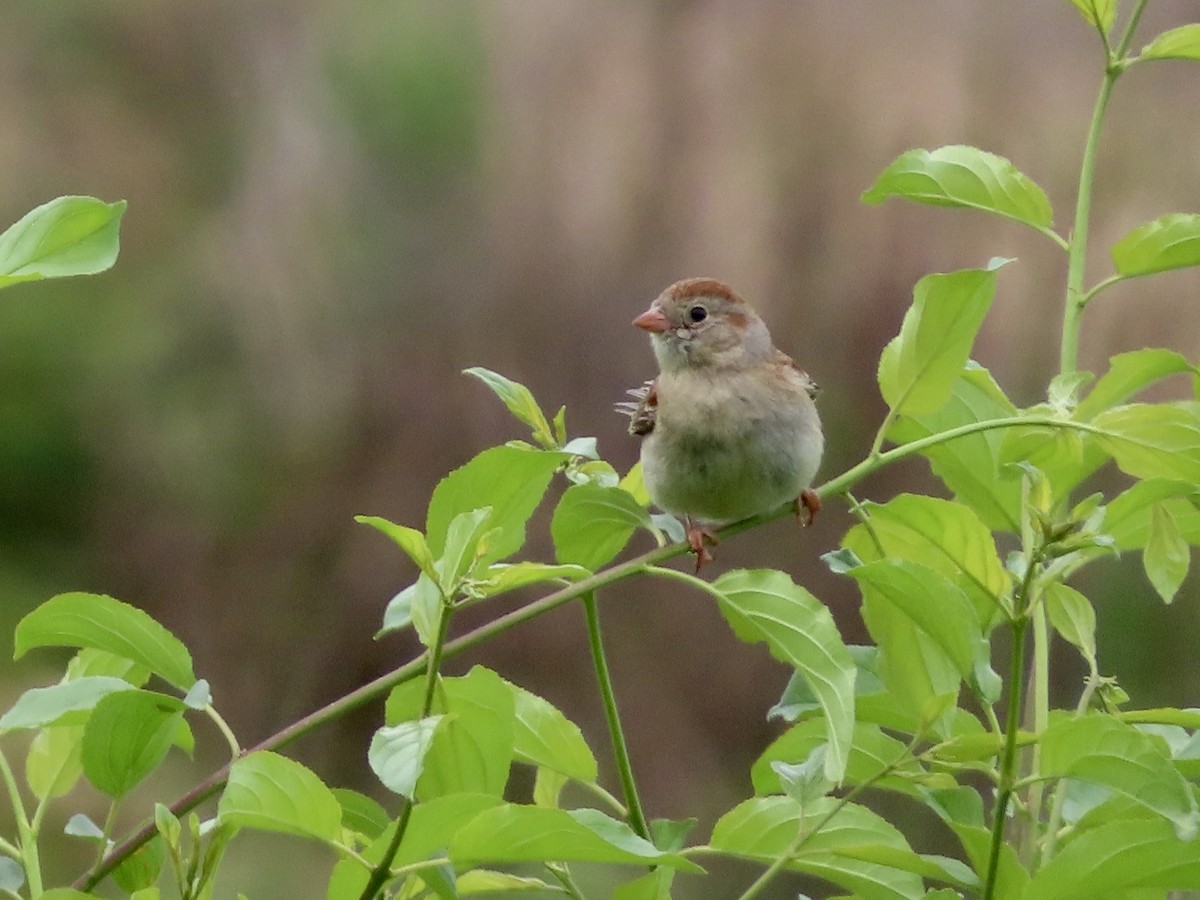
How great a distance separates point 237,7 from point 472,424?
47.9 inches

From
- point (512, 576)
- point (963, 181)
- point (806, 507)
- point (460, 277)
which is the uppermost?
point (963, 181)

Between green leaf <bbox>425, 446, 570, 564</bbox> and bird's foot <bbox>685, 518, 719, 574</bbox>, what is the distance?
22cm

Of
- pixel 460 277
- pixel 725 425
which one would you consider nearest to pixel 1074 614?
pixel 725 425

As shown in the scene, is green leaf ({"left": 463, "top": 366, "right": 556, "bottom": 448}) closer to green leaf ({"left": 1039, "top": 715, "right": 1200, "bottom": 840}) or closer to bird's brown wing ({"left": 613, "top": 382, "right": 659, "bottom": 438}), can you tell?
green leaf ({"left": 1039, "top": 715, "right": 1200, "bottom": 840})

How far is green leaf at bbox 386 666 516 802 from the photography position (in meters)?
0.45

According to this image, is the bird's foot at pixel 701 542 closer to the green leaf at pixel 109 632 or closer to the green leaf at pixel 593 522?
the green leaf at pixel 593 522

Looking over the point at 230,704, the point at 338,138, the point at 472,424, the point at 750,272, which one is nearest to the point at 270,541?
the point at 230,704

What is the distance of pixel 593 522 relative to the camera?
1.92 ft

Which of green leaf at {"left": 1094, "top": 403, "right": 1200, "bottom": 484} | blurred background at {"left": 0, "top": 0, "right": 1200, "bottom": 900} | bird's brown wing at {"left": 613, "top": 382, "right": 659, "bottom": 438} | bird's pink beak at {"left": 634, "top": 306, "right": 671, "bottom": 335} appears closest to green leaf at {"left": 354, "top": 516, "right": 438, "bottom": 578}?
green leaf at {"left": 1094, "top": 403, "right": 1200, "bottom": 484}

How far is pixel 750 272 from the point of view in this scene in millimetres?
2613

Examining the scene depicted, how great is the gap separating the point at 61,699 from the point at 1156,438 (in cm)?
39

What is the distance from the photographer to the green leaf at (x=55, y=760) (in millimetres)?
583

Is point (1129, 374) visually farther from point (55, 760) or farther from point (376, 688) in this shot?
point (55, 760)

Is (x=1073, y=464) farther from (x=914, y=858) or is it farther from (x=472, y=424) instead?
(x=472, y=424)
